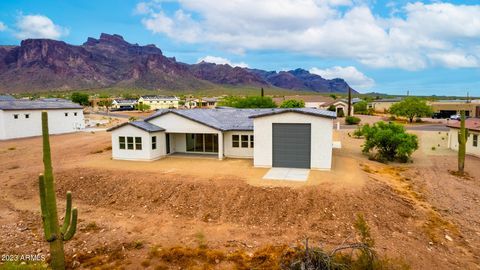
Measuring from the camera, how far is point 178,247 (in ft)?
41.7

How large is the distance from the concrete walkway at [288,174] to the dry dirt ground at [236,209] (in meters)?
0.55

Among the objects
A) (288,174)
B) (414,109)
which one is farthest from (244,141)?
(414,109)

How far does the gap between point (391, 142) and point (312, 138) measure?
30.2 ft

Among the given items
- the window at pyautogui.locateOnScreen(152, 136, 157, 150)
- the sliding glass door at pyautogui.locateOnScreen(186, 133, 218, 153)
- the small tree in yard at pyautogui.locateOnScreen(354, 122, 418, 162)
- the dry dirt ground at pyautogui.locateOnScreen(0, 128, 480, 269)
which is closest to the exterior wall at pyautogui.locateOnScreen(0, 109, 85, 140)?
the dry dirt ground at pyautogui.locateOnScreen(0, 128, 480, 269)

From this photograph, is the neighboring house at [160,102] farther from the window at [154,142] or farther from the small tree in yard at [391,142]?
the small tree in yard at [391,142]

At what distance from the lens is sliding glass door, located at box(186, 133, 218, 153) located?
26766mm

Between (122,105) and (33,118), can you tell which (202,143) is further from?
(122,105)

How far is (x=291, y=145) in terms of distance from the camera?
70.7 ft

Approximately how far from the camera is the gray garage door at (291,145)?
839 inches

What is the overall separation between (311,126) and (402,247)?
976 cm

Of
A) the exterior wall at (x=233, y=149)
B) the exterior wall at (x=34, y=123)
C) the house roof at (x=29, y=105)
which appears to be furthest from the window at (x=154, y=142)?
the exterior wall at (x=34, y=123)

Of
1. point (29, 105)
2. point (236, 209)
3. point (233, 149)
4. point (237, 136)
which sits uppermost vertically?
point (29, 105)

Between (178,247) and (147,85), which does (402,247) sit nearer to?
(178,247)

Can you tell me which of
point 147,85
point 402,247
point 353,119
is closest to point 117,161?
point 402,247
